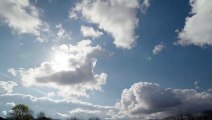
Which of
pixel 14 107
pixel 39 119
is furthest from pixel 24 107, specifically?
pixel 39 119

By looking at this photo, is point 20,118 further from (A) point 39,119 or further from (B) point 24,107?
(A) point 39,119

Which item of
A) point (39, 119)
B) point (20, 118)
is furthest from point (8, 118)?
point (39, 119)

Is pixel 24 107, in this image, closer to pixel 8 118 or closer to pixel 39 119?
pixel 8 118

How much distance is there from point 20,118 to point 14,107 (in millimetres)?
6580

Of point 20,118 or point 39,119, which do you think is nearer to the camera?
point 20,118

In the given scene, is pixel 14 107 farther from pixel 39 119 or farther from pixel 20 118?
pixel 39 119

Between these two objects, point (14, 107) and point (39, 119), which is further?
point (39, 119)

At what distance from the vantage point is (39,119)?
6570 inches

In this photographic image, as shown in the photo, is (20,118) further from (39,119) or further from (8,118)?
(39,119)

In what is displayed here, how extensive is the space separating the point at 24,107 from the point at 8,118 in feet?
32.9

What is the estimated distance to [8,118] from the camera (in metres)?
131

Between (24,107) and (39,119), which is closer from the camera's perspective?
(24,107)

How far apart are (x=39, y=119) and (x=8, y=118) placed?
122 ft

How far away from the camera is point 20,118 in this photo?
441 ft
